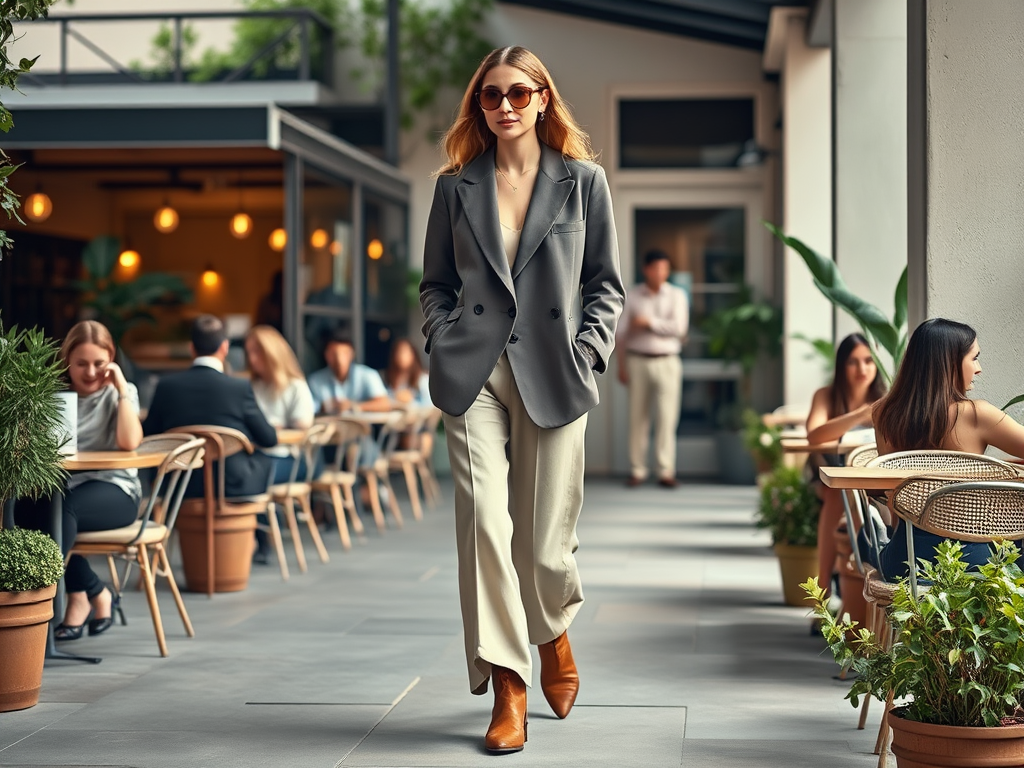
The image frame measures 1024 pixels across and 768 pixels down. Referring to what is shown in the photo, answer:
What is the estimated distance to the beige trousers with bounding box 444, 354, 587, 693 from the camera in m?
3.42

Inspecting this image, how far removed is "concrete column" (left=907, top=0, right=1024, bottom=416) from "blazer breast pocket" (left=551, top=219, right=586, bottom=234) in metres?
1.21

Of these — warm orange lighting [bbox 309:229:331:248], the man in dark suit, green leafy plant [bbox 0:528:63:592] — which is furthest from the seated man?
green leafy plant [bbox 0:528:63:592]

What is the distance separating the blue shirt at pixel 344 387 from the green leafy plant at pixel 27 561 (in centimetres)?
462

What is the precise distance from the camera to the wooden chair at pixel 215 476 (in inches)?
231

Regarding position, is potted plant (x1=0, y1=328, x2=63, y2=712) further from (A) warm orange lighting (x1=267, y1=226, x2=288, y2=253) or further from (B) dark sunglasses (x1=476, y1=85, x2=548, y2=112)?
(A) warm orange lighting (x1=267, y1=226, x2=288, y2=253)

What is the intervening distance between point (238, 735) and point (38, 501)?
4.48 ft

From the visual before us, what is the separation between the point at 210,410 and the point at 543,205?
293 cm

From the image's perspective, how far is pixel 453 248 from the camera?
364 cm

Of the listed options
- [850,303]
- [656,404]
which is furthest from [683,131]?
[850,303]

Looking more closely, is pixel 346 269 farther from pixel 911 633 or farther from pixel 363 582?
pixel 911 633

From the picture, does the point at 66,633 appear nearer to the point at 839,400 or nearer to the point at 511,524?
the point at 511,524

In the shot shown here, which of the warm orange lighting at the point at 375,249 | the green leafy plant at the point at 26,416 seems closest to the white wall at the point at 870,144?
the green leafy plant at the point at 26,416

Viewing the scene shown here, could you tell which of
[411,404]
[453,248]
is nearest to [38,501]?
[453,248]

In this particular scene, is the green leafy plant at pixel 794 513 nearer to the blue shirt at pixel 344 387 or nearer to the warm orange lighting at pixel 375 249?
the blue shirt at pixel 344 387
